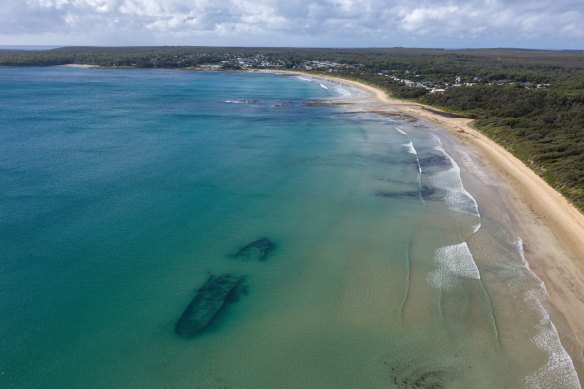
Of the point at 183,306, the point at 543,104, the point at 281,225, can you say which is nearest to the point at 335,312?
the point at 183,306

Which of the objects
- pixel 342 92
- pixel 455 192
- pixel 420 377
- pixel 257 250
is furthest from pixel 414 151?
pixel 342 92

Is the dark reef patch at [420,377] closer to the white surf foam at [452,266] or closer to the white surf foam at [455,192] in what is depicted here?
the white surf foam at [452,266]

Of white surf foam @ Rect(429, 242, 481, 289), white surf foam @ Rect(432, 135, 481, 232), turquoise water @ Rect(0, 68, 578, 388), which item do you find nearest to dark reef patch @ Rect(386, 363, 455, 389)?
turquoise water @ Rect(0, 68, 578, 388)

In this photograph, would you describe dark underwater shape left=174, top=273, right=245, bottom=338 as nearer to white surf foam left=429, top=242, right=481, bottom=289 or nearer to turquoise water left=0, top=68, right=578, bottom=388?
turquoise water left=0, top=68, right=578, bottom=388

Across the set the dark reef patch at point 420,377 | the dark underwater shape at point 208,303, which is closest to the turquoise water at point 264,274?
the dark reef patch at point 420,377

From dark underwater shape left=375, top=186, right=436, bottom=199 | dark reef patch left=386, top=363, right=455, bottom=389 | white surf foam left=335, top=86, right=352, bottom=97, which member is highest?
dark underwater shape left=375, top=186, right=436, bottom=199

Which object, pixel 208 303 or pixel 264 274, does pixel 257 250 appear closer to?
pixel 264 274

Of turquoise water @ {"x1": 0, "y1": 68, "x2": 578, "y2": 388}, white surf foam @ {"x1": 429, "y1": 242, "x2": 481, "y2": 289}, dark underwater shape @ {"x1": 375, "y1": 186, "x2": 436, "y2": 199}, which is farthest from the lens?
dark underwater shape @ {"x1": 375, "y1": 186, "x2": 436, "y2": 199}

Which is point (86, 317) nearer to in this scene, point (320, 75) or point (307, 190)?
point (307, 190)
